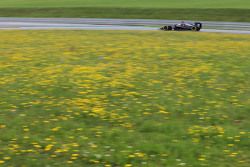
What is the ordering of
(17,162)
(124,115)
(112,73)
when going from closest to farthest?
(17,162) < (124,115) < (112,73)

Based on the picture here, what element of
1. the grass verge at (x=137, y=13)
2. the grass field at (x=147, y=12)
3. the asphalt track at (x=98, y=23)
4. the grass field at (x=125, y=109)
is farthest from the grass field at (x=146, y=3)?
the grass field at (x=125, y=109)

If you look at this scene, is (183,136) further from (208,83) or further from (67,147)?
(208,83)

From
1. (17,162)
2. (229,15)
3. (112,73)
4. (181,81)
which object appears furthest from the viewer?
(229,15)

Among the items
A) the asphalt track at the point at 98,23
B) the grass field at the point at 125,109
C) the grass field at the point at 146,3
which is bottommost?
the grass field at the point at 125,109

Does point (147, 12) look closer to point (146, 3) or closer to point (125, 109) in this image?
point (146, 3)

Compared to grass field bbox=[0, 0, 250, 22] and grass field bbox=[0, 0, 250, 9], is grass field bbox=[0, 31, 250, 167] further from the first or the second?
grass field bbox=[0, 0, 250, 9]

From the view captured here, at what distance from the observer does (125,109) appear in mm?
8430

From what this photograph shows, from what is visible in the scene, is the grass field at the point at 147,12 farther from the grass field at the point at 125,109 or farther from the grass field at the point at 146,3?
the grass field at the point at 125,109


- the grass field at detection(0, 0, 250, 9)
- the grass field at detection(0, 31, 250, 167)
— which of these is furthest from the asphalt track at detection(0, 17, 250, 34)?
the grass field at detection(0, 31, 250, 167)

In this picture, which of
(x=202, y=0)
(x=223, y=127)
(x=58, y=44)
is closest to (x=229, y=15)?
(x=202, y=0)

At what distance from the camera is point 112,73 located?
11.2 m

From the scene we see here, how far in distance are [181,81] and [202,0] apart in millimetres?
48015

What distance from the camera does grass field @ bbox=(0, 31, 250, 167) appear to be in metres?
6.46

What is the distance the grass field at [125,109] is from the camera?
21.2 ft
